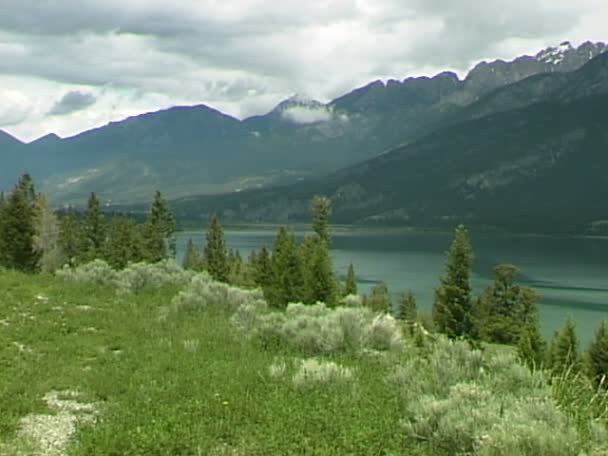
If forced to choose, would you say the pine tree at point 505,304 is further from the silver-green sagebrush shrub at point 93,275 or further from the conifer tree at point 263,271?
the silver-green sagebrush shrub at point 93,275

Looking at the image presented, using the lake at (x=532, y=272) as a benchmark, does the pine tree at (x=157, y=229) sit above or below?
above

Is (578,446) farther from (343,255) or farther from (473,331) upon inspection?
(343,255)

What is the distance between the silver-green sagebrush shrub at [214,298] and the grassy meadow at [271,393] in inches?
96.3

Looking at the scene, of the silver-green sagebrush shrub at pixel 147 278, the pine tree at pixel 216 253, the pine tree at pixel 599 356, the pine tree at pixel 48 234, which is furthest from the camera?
the pine tree at pixel 216 253

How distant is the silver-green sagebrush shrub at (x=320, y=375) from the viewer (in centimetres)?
1046

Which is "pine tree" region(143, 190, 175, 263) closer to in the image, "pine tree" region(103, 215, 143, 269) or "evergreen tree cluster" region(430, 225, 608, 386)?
"pine tree" region(103, 215, 143, 269)

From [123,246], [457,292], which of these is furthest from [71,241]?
[457,292]

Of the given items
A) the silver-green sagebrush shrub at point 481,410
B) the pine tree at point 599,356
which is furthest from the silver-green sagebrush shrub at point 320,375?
the pine tree at point 599,356

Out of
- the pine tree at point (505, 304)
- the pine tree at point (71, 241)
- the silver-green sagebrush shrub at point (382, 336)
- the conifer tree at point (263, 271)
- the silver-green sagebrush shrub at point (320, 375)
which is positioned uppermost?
the silver-green sagebrush shrub at point (320, 375)

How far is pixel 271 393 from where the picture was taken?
392 inches

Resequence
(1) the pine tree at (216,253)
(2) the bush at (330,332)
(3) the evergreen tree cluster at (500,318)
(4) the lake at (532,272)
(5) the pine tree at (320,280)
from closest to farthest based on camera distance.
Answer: (2) the bush at (330,332)
(3) the evergreen tree cluster at (500,318)
(5) the pine tree at (320,280)
(1) the pine tree at (216,253)
(4) the lake at (532,272)

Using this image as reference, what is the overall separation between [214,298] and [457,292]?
37.4 meters

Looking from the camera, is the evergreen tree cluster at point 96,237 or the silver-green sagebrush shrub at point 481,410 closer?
the silver-green sagebrush shrub at point 481,410

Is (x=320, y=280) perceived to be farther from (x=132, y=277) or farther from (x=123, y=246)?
(x=123, y=246)
